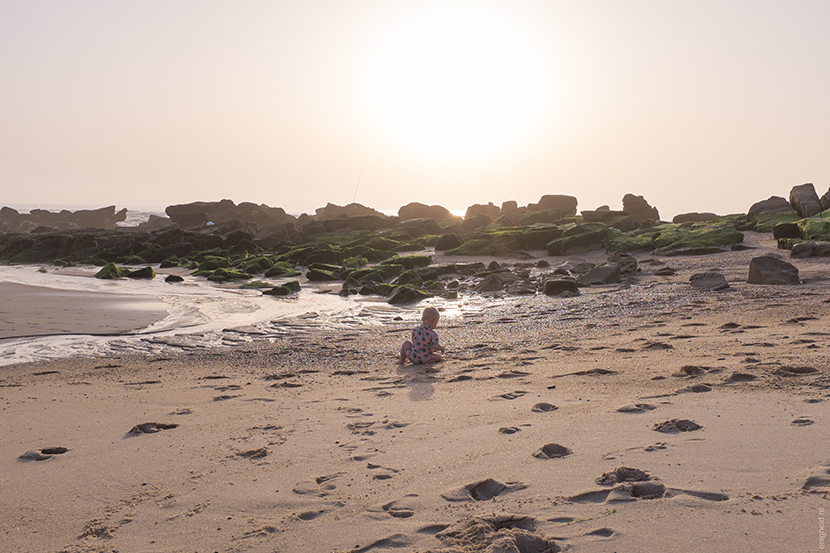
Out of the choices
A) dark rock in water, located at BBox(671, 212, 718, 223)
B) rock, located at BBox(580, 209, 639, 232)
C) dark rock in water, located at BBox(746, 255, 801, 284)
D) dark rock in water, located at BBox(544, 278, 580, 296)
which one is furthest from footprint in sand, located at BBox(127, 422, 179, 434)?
dark rock in water, located at BBox(671, 212, 718, 223)

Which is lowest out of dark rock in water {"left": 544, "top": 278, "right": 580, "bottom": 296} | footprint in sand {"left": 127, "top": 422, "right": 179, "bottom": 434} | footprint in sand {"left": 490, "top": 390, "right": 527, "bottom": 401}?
footprint in sand {"left": 127, "top": 422, "right": 179, "bottom": 434}

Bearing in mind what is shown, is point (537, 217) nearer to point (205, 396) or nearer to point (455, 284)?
point (455, 284)

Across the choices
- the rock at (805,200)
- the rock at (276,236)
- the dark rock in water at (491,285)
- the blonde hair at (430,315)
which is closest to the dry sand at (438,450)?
the blonde hair at (430,315)

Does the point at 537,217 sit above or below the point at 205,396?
above

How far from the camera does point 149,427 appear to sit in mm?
4930

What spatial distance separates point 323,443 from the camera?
4414 millimetres

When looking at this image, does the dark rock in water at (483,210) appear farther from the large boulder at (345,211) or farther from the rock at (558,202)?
the large boulder at (345,211)

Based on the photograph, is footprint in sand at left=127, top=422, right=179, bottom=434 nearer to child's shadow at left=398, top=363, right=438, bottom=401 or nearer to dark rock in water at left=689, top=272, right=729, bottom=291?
child's shadow at left=398, top=363, right=438, bottom=401

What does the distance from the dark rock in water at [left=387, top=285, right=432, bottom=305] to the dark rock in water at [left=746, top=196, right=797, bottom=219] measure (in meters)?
17.1

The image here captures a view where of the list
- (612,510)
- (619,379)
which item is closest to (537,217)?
(619,379)

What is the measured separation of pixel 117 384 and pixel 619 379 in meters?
5.71

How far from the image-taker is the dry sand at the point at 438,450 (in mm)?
2854

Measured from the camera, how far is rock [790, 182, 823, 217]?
22141 millimetres

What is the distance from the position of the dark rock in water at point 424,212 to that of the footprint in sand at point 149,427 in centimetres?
4574
